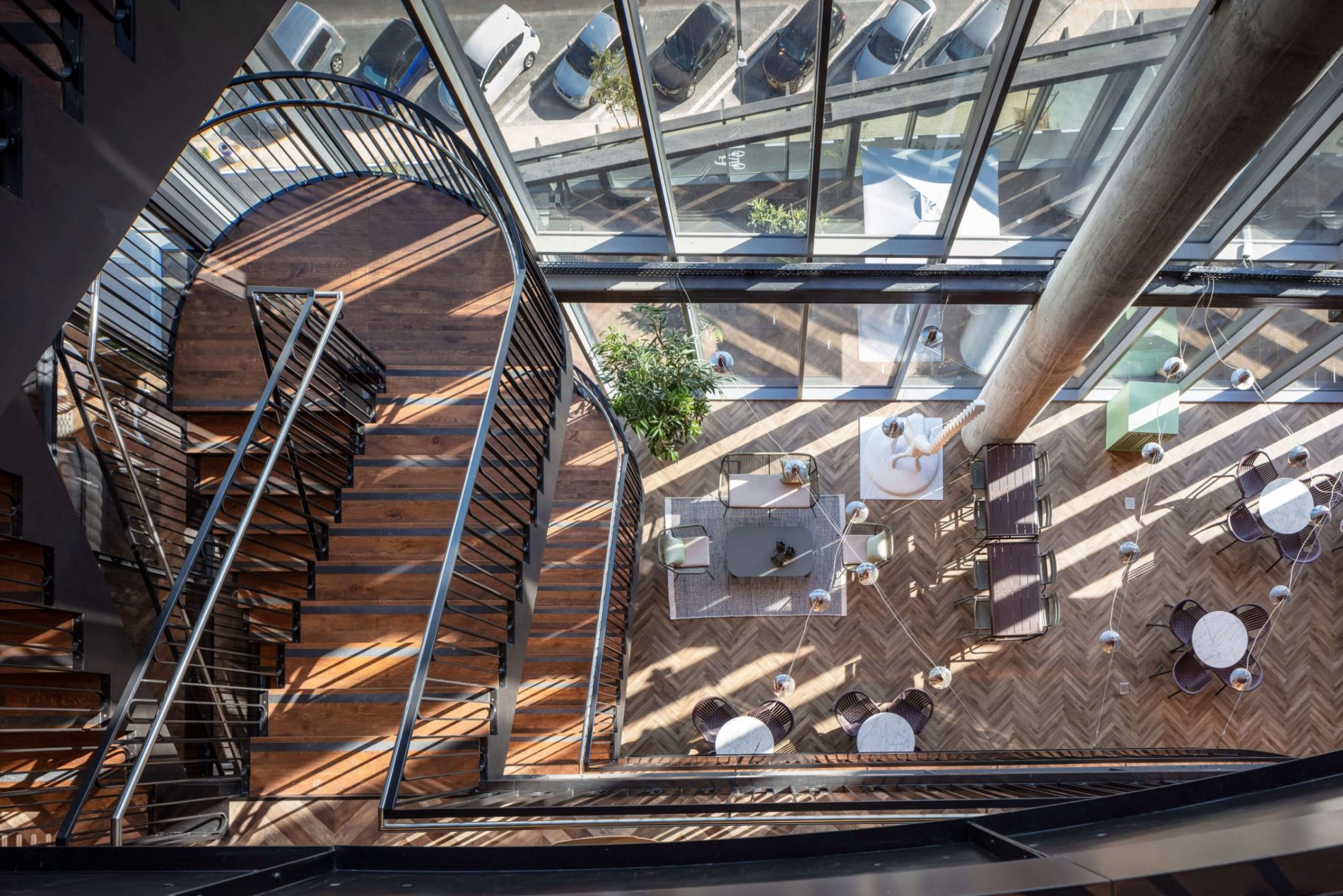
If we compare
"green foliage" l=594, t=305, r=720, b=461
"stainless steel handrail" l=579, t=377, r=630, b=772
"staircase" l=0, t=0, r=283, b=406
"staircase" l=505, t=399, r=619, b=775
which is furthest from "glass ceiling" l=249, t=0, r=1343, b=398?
"staircase" l=0, t=0, r=283, b=406

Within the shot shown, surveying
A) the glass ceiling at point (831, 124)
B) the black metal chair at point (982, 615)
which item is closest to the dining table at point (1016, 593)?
the black metal chair at point (982, 615)

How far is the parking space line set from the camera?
4152 mm

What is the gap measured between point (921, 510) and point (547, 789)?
18.5 feet

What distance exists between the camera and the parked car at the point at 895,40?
4121 millimetres

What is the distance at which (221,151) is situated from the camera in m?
5.97

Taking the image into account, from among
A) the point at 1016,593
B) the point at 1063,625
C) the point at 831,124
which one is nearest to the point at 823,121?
the point at 831,124

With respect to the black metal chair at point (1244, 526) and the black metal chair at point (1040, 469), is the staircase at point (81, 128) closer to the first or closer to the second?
the black metal chair at point (1040, 469)

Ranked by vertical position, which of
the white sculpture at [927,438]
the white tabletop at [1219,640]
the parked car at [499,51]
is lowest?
the white tabletop at [1219,640]

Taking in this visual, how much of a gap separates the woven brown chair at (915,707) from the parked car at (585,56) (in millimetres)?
5932

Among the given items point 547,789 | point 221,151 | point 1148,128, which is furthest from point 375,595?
point 1148,128

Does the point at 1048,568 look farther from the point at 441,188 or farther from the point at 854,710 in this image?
the point at 441,188

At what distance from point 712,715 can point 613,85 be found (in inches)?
220

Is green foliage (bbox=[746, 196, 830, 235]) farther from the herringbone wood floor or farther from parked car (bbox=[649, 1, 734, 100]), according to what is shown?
the herringbone wood floor

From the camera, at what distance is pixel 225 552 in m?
3.44
